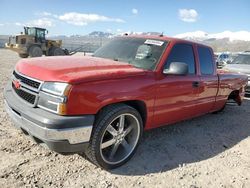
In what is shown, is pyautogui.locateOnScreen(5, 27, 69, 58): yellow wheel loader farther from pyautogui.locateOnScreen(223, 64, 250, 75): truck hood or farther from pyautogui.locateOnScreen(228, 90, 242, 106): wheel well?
pyautogui.locateOnScreen(228, 90, 242, 106): wheel well

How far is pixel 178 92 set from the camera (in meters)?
4.51

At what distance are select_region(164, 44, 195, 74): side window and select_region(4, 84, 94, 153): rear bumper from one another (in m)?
1.74

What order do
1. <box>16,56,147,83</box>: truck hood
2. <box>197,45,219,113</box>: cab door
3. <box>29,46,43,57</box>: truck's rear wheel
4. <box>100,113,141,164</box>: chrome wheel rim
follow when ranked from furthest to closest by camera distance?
<box>29,46,43,57</box>: truck's rear wheel → <box>197,45,219,113</box>: cab door → <box>100,113,141,164</box>: chrome wheel rim → <box>16,56,147,83</box>: truck hood

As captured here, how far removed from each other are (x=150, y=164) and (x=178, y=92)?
4.16ft

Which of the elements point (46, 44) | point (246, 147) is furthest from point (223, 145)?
point (46, 44)

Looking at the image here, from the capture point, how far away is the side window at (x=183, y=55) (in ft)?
14.7

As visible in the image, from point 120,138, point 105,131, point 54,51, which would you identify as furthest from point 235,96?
point 54,51

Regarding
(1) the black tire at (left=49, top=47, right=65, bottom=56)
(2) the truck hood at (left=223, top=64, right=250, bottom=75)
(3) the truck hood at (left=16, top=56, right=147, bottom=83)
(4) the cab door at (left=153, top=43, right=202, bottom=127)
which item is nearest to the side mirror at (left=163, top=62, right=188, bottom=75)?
(4) the cab door at (left=153, top=43, right=202, bottom=127)

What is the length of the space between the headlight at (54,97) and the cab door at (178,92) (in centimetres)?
150

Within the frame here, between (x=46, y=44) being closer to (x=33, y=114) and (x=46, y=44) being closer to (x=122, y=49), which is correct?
(x=122, y=49)

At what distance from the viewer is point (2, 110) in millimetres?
5699

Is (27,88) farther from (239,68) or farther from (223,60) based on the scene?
(223,60)

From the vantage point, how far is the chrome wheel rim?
3663mm

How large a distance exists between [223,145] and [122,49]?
2450mm
